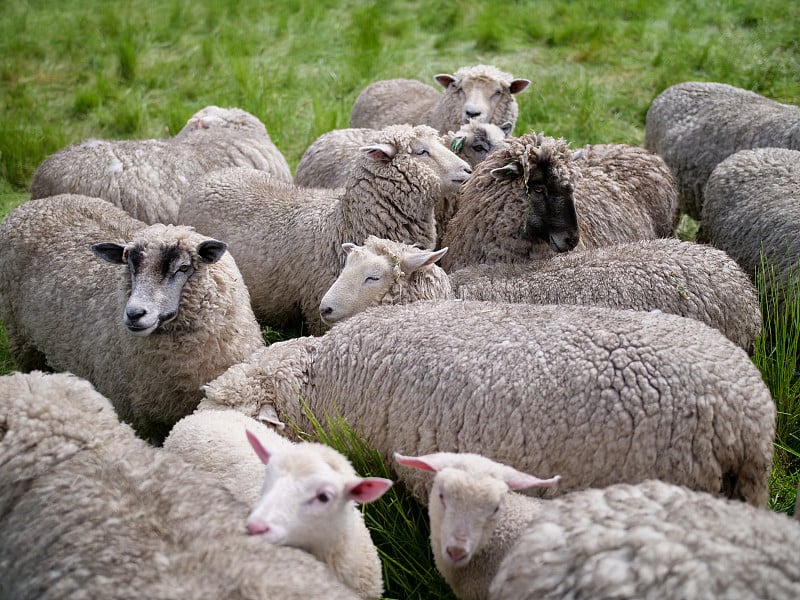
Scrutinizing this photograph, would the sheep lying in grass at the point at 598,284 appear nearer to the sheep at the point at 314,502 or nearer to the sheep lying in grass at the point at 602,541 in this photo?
the sheep at the point at 314,502

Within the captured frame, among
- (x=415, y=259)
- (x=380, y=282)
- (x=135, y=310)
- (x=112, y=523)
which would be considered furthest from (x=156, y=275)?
(x=112, y=523)

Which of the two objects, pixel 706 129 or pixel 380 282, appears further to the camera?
pixel 706 129

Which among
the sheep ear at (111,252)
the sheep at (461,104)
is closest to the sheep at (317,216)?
the sheep ear at (111,252)

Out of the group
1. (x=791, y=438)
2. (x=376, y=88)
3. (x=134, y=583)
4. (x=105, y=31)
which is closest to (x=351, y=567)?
(x=134, y=583)

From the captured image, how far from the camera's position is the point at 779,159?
496 centimetres

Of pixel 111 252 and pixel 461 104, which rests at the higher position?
pixel 461 104

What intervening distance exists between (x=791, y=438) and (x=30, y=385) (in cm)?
313

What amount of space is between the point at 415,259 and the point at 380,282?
0.65ft

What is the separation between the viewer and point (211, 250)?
3898mm

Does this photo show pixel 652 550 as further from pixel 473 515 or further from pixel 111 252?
pixel 111 252

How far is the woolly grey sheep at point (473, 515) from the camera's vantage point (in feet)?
8.07

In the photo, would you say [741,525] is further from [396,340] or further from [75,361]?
[75,361]

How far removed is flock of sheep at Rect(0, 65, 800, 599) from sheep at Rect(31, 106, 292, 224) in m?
0.02

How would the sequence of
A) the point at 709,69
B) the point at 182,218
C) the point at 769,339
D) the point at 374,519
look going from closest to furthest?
1. the point at 374,519
2. the point at 769,339
3. the point at 182,218
4. the point at 709,69
